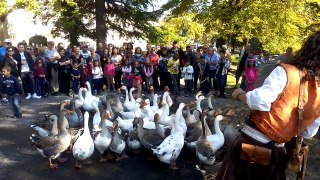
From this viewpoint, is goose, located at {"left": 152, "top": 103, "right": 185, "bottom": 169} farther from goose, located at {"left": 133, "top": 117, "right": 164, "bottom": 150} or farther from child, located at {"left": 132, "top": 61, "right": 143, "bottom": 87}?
child, located at {"left": 132, "top": 61, "right": 143, "bottom": 87}

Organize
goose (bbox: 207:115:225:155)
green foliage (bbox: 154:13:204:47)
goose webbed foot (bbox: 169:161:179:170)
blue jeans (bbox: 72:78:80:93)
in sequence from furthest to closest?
green foliage (bbox: 154:13:204:47) → blue jeans (bbox: 72:78:80:93) → goose (bbox: 207:115:225:155) → goose webbed foot (bbox: 169:161:179:170)

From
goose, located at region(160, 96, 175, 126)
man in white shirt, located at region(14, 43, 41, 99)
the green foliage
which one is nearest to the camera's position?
goose, located at region(160, 96, 175, 126)

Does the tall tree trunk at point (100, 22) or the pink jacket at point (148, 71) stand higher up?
the tall tree trunk at point (100, 22)

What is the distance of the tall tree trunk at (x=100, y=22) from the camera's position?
17.5 meters

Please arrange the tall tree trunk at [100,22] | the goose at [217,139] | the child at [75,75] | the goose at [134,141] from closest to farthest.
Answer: the goose at [217,139] < the goose at [134,141] < the child at [75,75] < the tall tree trunk at [100,22]

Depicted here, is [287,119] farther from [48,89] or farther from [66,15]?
[66,15]

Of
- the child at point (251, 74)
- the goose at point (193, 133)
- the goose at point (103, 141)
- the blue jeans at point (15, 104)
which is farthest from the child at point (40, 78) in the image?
the child at point (251, 74)

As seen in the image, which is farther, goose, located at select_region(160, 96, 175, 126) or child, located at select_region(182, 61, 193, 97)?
child, located at select_region(182, 61, 193, 97)

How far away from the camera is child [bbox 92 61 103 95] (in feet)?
44.2

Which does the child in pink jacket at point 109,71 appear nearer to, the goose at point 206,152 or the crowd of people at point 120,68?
the crowd of people at point 120,68

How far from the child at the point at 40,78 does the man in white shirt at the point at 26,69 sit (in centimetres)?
16

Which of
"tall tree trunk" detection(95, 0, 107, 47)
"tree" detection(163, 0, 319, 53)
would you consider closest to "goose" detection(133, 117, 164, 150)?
"tree" detection(163, 0, 319, 53)

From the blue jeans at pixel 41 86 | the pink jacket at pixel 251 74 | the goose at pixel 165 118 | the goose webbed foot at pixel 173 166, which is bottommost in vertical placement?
the goose webbed foot at pixel 173 166

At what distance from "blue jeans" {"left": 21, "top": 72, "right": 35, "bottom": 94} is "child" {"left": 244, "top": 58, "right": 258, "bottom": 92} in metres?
8.28
